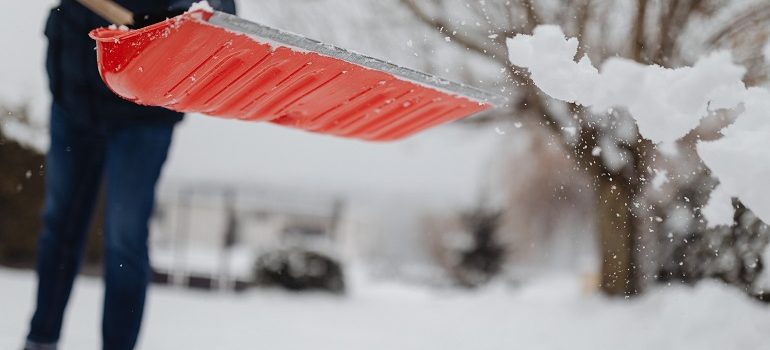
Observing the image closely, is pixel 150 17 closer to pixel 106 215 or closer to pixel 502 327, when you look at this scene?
pixel 106 215

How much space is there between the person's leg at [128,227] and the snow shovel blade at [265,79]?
22cm

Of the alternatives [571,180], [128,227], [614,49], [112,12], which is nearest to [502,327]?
[571,180]

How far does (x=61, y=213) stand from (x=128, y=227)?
0.72 ft

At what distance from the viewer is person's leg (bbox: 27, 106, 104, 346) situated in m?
1.60

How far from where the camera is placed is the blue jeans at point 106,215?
1.54m

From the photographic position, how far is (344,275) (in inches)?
427

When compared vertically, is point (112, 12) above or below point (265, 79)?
above

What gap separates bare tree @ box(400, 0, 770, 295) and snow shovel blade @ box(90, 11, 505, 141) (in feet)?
1.17

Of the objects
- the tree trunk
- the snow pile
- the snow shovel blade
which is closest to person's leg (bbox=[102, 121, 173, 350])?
the snow shovel blade

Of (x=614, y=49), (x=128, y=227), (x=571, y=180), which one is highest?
(x=614, y=49)

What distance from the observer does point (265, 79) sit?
1.36 m

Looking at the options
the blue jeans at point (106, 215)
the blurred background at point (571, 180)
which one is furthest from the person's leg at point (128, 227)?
the blurred background at point (571, 180)

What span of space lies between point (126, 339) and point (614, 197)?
1327 millimetres

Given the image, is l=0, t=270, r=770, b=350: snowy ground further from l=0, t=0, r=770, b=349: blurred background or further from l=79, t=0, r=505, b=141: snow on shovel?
l=79, t=0, r=505, b=141: snow on shovel
